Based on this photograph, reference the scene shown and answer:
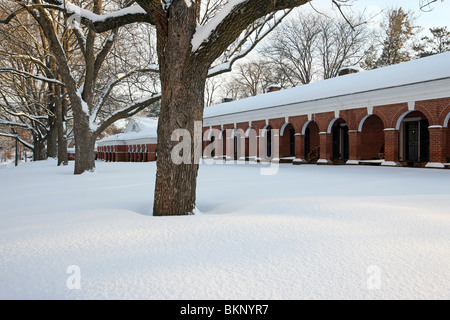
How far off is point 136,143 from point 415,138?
3207 cm

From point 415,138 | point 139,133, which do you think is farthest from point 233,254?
point 139,133

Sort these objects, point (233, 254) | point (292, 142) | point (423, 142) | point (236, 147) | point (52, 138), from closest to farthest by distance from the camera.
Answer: point (233, 254) < point (423, 142) < point (292, 142) < point (52, 138) < point (236, 147)

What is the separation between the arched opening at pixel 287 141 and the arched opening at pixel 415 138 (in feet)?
27.2

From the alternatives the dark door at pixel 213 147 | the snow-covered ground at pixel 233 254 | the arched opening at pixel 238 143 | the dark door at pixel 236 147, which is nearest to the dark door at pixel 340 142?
the arched opening at pixel 238 143

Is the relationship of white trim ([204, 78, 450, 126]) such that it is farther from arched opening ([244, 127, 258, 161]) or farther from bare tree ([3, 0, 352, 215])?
bare tree ([3, 0, 352, 215])

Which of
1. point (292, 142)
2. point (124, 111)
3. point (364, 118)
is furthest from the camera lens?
point (292, 142)

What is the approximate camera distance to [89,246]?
3338 mm

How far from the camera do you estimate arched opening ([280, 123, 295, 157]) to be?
24.9 metres

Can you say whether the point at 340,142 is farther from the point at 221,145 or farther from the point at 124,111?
the point at 124,111

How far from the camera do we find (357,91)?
715 inches

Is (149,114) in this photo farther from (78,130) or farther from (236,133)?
(78,130)

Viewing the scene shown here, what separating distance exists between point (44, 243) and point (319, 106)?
19440 millimetres

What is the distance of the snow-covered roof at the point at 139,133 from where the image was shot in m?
39.6

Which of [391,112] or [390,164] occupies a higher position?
[391,112]
